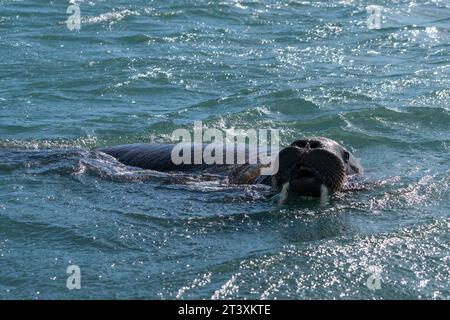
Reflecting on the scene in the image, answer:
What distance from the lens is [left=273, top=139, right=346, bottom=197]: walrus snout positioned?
7340 mm

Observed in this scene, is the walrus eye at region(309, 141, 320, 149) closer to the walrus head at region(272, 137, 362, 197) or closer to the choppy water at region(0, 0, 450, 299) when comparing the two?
the walrus head at region(272, 137, 362, 197)

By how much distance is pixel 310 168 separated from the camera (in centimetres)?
741

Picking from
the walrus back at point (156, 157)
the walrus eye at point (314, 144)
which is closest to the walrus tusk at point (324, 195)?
the walrus eye at point (314, 144)

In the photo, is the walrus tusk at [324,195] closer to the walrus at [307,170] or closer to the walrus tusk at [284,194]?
the walrus at [307,170]

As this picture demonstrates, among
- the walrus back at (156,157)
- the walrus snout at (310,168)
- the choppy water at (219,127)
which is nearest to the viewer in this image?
the choppy water at (219,127)

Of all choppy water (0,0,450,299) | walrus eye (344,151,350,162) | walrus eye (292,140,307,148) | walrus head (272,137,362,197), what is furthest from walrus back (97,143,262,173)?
walrus eye (292,140,307,148)

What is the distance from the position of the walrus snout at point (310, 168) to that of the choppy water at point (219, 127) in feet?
0.64

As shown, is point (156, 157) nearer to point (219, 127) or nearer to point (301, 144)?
point (301, 144)

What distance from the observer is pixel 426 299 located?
6008mm

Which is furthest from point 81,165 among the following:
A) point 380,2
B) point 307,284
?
point 380,2

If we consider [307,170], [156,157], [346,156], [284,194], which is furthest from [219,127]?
[307,170]

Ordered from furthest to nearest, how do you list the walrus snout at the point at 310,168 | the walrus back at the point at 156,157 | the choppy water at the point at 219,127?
the walrus back at the point at 156,157
the walrus snout at the point at 310,168
the choppy water at the point at 219,127

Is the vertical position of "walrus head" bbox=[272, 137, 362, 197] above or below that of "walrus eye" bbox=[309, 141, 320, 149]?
below

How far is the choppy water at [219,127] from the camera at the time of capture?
6469mm
